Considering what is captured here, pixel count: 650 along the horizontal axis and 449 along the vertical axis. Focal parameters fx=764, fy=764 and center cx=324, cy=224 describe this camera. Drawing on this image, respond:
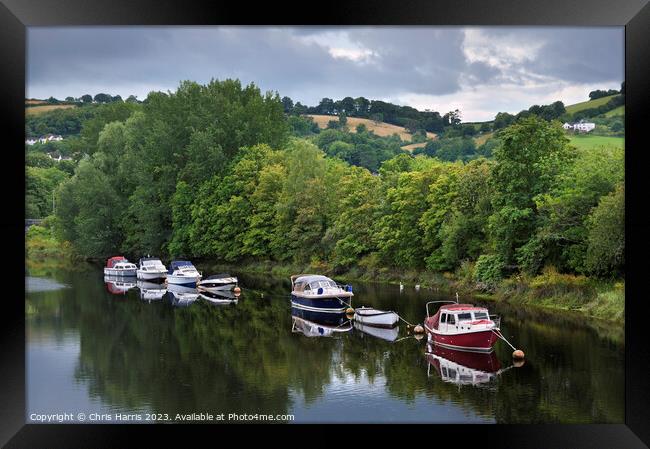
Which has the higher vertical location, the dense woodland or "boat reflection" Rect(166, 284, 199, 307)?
the dense woodland

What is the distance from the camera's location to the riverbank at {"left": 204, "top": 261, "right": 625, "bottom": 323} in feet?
54.6

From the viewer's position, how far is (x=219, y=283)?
996 inches

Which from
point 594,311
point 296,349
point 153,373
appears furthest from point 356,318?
point 153,373

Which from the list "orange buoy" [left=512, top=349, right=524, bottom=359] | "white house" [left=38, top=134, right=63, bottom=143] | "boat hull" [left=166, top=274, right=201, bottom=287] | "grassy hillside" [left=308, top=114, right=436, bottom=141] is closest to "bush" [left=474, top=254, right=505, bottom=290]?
"grassy hillside" [left=308, top=114, right=436, bottom=141]

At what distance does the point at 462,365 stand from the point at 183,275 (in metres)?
15.3

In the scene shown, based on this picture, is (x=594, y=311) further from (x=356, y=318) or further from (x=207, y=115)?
(x=207, y=115)

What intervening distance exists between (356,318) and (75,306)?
24.9ft

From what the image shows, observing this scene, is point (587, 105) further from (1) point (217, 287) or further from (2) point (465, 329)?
(1) point (217, 287)

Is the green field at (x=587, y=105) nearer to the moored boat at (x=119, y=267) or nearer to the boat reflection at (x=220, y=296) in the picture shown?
the boat reflection at (x=220, y=296)

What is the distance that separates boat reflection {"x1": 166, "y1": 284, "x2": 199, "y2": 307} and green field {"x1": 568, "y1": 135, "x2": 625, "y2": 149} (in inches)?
467

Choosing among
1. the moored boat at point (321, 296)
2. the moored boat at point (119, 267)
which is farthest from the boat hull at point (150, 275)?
Answer: the moored boat at point (321, 296)

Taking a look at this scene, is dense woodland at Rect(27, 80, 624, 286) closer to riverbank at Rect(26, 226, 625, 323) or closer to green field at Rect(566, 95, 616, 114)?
riverbank at Rect(26, 226, 625, 323)

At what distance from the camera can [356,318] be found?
18500mm

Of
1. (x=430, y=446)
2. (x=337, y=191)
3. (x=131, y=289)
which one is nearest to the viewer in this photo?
(x=430, y=446)
